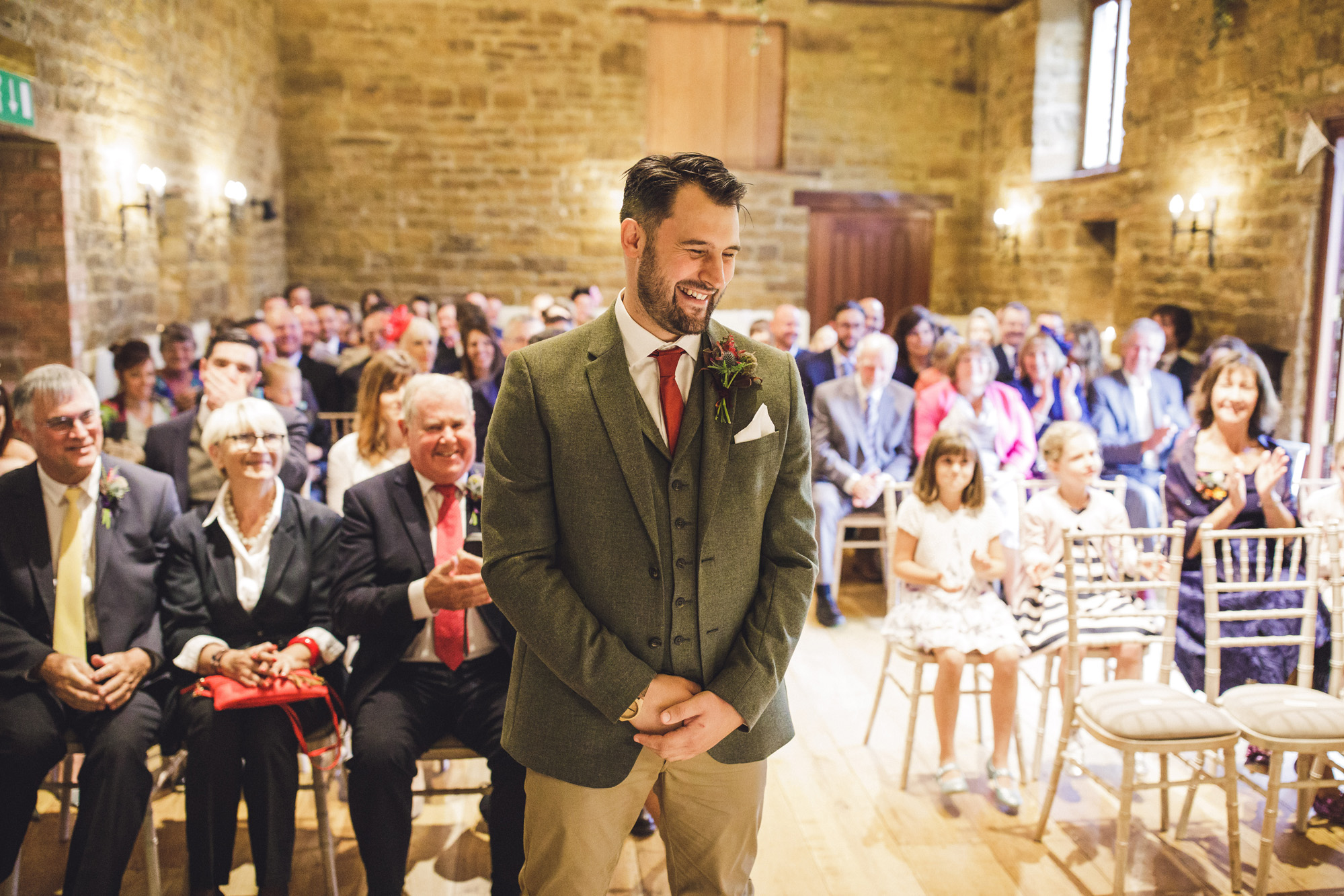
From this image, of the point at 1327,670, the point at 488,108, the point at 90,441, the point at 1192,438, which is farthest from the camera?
the point at 488,108

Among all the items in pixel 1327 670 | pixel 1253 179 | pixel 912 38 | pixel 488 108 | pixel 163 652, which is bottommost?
pixel 1327 670

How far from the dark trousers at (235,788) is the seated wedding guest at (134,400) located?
2545 millimetres

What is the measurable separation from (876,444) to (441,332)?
3904 mm

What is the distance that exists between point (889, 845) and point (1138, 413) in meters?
3.46

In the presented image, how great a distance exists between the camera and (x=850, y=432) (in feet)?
17.1

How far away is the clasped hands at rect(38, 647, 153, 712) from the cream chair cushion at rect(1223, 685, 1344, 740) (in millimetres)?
2971

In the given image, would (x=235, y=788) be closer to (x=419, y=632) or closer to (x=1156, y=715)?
(x=419, y=632)

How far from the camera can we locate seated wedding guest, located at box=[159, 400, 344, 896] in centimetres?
251

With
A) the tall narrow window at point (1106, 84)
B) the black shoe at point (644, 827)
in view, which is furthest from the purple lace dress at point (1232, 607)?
the tall narrow window at point (1106, 84)

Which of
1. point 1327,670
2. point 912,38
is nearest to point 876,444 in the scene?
point 1327,670

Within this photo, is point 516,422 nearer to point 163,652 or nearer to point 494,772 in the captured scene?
point 494,772

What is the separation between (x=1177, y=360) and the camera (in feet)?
22.2

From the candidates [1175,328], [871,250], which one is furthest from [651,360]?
[871,250]

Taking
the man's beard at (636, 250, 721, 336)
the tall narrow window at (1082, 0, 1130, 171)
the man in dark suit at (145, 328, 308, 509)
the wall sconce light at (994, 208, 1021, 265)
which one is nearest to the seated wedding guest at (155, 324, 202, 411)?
the man in dark suit at (145, 328, 308, 509)
